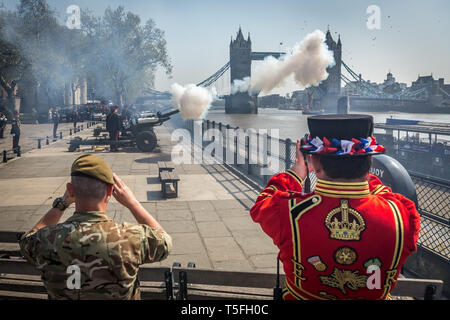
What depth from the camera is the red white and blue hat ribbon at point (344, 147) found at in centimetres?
196

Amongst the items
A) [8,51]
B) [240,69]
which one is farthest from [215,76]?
[8,51]

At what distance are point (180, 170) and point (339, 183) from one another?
10828 mm

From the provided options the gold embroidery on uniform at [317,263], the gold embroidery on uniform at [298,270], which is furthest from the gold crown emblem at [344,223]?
the gold embroidery on uniform at [298,270]

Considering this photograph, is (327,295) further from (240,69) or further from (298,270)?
(240,69)

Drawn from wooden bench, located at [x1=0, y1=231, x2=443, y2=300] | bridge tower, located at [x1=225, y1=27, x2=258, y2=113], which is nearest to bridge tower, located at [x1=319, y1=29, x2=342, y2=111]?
bridge tower, located at [x1=225, y1=27, x2=258, y2=113]

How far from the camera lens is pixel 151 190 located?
9773mm

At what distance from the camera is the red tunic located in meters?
1.95

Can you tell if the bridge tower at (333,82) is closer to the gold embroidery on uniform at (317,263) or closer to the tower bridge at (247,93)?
the tower bridge at (247,93)

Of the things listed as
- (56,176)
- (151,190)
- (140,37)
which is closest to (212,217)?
(151,190)

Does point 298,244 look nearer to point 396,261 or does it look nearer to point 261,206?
point 261,206

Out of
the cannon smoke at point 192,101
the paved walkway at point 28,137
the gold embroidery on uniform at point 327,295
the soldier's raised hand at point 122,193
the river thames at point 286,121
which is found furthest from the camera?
the river thames at point 286,121

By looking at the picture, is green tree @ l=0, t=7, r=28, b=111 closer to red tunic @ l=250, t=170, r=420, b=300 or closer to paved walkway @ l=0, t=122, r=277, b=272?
paved walkway @ l=0, t=122, r=277, b=272

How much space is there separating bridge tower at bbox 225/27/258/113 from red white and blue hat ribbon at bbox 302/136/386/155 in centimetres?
6186

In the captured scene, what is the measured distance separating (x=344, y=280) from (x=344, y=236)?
0.23 metres
